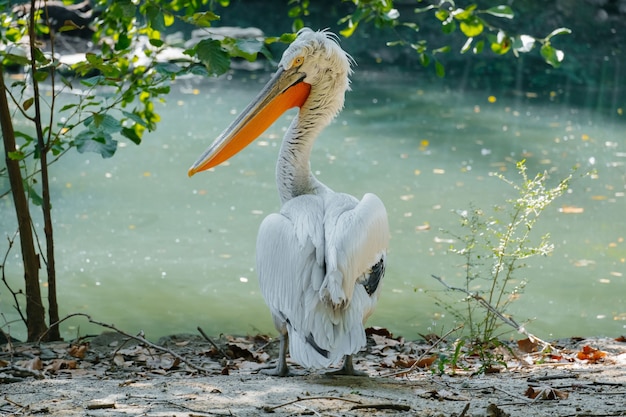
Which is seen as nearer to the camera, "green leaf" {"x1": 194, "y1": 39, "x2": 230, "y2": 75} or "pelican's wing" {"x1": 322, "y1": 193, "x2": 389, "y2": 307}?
"pelican's wing" {"x1": 322, "y1": 193, "x2": 389, "y2": 307}

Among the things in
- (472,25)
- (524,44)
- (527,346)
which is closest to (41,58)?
(472,25)

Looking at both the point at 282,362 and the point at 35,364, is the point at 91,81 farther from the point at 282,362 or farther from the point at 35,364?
the point at 282,362

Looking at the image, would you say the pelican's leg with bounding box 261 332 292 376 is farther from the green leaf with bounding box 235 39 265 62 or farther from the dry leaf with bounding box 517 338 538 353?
the dry leaf with bounding box 517 338 538 353

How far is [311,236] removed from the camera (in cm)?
344

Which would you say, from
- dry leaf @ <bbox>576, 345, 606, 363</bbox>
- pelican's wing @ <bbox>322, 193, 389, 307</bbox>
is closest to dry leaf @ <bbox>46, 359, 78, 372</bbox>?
pelican's wing @ <bbox>322, 193, 389, 307</bbox>

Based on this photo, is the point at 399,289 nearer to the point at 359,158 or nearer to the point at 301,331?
the point at 301,331

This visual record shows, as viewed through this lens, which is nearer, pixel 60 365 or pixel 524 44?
pixel 60 365

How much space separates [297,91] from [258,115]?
23 cm

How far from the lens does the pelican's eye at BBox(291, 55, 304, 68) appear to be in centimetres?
400

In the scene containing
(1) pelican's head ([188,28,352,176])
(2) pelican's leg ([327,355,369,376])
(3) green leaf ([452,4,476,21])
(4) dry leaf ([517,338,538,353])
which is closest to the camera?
(2) pelican's leg ([327,355,369,376])

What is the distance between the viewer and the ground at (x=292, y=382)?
2781 millimetres

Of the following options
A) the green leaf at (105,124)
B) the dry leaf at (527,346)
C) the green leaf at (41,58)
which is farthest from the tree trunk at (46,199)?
the dry leaf at (527,346)

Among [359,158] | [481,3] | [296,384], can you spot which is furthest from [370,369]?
[481,3]

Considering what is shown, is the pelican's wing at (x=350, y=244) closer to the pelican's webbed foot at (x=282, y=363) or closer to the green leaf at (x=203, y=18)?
the pelican's webbed foot at (x=282, y=363)
